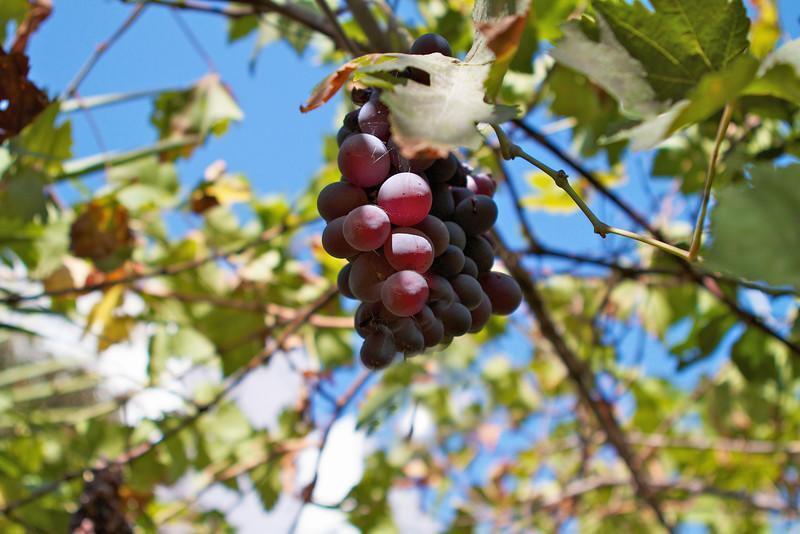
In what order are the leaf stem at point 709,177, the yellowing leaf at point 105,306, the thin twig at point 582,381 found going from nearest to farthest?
the leaf stem at point 709,177
the thin twig at point 582,381
the yellowing leaf at point 105,306

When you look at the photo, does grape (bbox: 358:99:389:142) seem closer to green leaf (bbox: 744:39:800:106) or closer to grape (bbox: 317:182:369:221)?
grape (bbox: 317:182:369:221)

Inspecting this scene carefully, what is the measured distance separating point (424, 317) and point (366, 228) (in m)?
0.09

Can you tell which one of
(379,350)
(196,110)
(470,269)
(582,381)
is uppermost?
(196,110)

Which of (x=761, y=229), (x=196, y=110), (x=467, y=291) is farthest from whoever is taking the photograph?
(x=196, y=110)

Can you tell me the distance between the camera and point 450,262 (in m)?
0.61

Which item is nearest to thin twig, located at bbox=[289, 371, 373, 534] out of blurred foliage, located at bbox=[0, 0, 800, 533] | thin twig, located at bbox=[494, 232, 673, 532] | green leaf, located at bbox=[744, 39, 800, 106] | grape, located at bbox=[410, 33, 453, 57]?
blurred foliage, located at bbox=[0, 0, 800, 533]

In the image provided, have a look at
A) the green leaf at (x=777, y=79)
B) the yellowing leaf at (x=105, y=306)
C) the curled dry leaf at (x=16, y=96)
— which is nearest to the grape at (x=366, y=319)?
the green leaf at (x=777, y=79)

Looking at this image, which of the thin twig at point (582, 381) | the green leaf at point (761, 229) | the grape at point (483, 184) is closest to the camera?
the green leaf at point (761, 229)

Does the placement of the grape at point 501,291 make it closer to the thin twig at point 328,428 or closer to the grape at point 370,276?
the grape at point 370,276

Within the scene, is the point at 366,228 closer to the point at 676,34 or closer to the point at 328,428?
the point at 676,34

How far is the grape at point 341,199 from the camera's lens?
578 millimetres

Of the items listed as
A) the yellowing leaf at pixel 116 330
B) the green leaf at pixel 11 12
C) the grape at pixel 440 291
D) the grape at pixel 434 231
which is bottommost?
the grape at pixel 440 291

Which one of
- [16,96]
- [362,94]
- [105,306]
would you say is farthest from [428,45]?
[105,306]

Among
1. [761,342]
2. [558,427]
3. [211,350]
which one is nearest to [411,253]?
[761,342]
